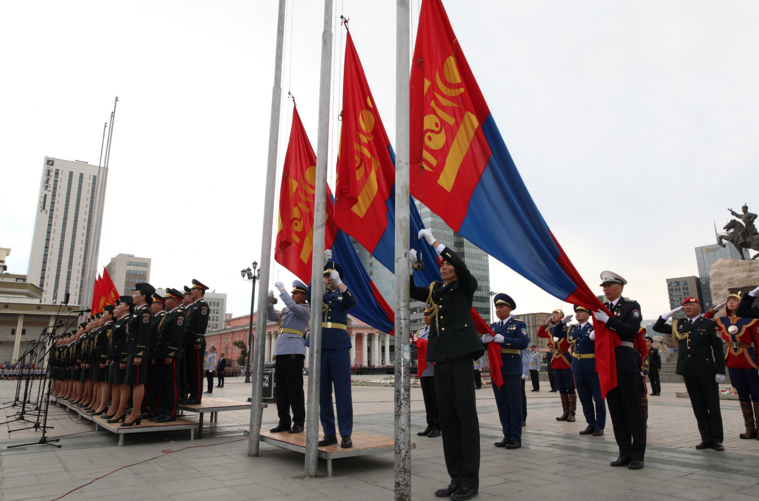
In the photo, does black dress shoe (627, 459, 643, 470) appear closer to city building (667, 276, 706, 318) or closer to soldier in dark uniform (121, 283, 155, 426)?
soldier in dark uniform (121, 283, 155, 426)

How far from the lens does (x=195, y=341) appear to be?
8672 mm

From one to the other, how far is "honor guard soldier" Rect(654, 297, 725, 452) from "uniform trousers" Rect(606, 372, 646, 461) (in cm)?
168

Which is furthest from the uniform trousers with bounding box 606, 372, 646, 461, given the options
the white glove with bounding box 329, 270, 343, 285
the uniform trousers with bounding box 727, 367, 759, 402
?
the white glove with bounding box 329, 270, 343, 285

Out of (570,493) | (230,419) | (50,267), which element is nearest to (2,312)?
(50,267)

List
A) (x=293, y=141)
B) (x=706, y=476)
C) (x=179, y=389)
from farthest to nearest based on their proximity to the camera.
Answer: (x=179, y=389) → (x=293, y=141) → (x=706, y=476)

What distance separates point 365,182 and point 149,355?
493 cm

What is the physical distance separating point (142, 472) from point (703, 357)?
7.51 m

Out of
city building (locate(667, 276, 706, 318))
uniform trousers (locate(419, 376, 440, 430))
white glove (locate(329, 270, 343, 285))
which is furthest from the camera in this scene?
city building (locate(667, 276, 706, 318))

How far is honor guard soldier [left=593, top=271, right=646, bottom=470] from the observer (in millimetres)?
5457

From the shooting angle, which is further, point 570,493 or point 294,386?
point 294,386

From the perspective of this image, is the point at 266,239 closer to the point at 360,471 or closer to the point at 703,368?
the point at 360,471

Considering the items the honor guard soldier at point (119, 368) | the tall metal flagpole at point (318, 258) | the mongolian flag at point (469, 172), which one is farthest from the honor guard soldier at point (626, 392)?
the honor guard soldier at point (119, 368)

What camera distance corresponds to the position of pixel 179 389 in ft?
29.0

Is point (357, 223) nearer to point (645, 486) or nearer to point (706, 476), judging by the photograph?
point (645, 486)
